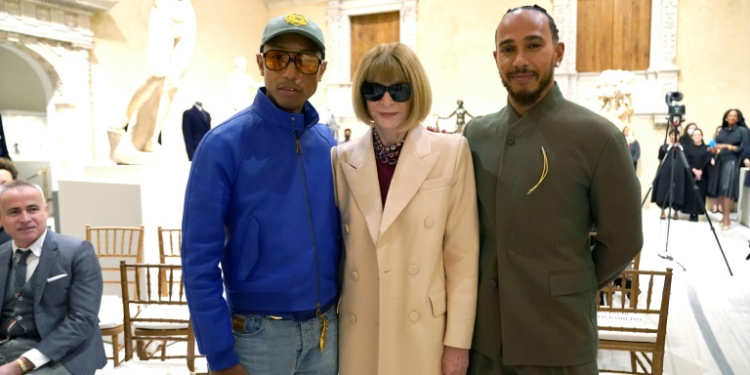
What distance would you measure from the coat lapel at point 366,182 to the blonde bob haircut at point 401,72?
0.42 feet

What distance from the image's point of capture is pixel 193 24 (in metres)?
5.73

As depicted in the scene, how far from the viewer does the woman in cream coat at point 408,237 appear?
1.43 m

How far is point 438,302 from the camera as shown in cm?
145

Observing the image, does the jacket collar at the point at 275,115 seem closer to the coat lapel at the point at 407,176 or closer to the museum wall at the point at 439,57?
the coat lapel at the point at 407,176

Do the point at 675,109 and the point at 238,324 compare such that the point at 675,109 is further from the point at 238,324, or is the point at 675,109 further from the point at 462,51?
the point at 462,51

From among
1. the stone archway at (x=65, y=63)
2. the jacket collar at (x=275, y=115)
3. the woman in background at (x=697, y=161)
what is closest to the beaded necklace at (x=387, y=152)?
the jacket collar at (x=275, y=115)

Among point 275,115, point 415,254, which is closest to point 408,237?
point 415,254

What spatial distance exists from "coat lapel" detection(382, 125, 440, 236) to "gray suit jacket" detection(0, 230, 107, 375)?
1.62 meters

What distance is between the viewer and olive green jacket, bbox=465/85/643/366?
4.61 feet

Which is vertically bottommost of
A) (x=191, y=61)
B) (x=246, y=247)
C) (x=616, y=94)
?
(x=246, y=247)

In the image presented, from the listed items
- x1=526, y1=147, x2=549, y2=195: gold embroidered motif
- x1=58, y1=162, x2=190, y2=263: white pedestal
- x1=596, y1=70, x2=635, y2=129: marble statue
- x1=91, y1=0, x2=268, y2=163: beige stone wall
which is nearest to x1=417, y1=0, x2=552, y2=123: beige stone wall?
x1=91, y1=0, x2=268, y2=163: beige stone wall

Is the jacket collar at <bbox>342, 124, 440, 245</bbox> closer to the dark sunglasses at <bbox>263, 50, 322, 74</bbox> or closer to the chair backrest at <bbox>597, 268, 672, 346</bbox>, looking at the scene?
the dark sunglasses at <bbox>263, 50, 322, 74</bbox>

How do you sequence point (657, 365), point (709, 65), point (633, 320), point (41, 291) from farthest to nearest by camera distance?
point (709, 65) < point (633, 320) < point (657, 365) < point (41, 291)

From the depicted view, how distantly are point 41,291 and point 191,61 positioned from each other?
10165 millimetres
